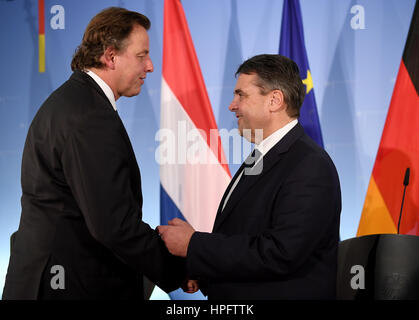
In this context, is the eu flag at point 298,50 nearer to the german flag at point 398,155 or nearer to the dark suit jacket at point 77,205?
the german flag at point 398,155

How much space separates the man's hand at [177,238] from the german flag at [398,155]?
199 cm

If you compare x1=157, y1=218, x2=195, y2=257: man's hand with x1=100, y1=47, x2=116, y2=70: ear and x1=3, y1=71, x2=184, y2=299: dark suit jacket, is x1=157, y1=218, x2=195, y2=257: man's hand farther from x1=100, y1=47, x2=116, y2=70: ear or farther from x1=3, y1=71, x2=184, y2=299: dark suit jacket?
x1=100, y1=47, x2=116, y2=70: ear

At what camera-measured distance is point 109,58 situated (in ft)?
6.10

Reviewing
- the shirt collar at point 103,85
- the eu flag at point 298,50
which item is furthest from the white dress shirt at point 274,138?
the eu flag at point 298,50

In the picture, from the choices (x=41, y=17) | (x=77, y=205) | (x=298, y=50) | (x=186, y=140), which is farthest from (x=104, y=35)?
(x=41, y=17)

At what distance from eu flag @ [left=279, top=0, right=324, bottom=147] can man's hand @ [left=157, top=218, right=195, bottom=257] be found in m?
1.93

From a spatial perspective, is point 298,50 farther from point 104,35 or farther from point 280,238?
point 280,238

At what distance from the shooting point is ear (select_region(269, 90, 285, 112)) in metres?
1.81

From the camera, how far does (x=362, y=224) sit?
338cm

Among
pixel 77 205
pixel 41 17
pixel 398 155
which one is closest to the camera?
pixel 77 205

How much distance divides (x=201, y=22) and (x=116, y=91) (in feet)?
7.78

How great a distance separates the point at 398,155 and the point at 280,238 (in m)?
2.11

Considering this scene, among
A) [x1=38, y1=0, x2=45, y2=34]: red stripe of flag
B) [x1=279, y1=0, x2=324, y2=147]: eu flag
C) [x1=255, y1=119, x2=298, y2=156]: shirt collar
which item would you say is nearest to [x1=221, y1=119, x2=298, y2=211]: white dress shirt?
[x1=255, y1=119, x2=298, y2=156]: shirt collar
